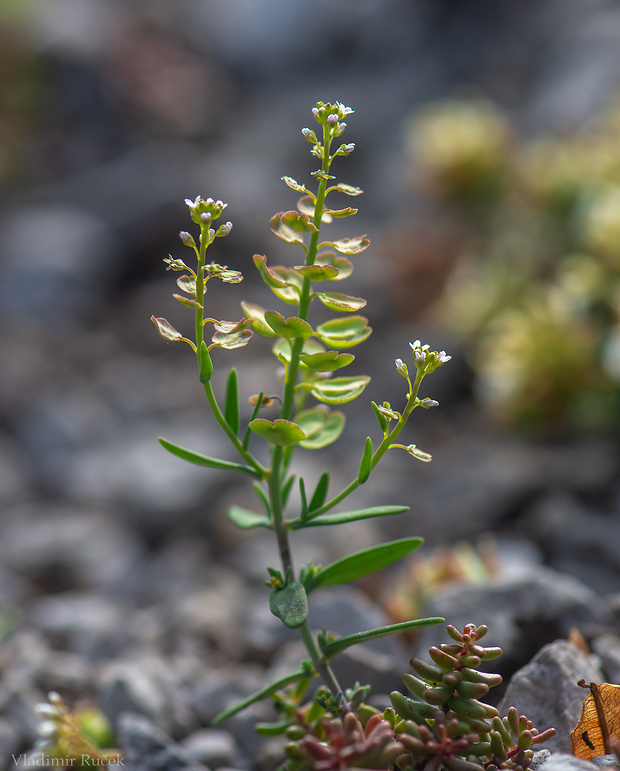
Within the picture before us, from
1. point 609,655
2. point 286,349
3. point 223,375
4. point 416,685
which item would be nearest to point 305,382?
point 286,349

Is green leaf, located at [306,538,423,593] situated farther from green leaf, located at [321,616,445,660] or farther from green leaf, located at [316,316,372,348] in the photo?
green leaf, located at [316,316,372,348]

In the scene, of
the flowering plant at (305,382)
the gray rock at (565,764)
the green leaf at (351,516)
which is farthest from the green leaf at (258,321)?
the gray rock at (565,764)

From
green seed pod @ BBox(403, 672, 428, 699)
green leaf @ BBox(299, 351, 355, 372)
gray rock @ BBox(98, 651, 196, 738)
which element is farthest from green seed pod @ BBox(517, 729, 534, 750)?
gray rock @ BBox(98, 651, 196, 738)

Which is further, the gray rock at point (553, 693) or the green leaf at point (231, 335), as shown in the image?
the gray rock at point (553, 693)

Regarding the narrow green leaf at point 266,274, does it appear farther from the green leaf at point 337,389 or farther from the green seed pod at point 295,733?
the green seed pod at point 295,733

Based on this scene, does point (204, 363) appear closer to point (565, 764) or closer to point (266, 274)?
point (266, 274)

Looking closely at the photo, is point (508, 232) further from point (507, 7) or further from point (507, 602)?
point (507, 7)
